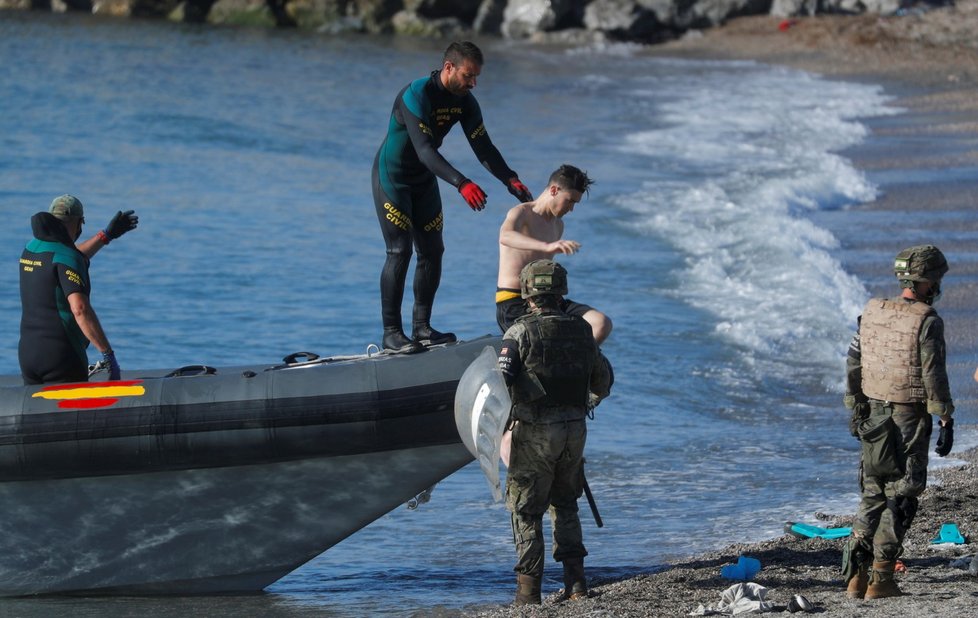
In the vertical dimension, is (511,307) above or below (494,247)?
above

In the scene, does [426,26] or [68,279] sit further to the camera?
[426,26]

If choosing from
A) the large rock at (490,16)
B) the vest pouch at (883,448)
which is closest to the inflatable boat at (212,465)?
the vest pouch at (883,448)

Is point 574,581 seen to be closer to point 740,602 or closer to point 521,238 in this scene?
point 740,602

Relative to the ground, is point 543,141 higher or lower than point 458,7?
lower

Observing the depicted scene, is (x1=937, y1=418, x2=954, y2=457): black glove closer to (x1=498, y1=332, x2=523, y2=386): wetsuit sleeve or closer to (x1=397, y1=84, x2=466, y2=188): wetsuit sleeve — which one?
(x1=498, y1=332, x2=523, y2=386): wetsuit sleeve

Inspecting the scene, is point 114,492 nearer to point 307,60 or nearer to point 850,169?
point 850,169

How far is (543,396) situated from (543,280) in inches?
21.2

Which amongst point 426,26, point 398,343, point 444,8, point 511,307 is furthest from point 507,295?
point 444,8

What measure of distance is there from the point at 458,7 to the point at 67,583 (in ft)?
126

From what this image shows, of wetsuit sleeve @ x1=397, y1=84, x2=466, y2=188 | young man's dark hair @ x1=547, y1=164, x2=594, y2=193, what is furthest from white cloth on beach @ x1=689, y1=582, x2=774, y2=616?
wetsuit sleeve @ x1=397, y1=84, x2=466, y2=188

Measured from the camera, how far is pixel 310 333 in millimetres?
15180

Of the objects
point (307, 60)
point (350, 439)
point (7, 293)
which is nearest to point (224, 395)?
point (350, 439)

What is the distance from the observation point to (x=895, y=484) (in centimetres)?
652

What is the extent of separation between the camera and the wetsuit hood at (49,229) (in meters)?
7.69
